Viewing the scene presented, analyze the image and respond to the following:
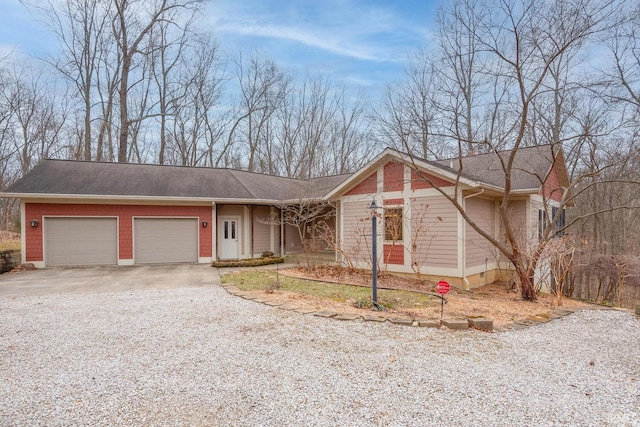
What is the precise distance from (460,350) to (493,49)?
6.15 metres

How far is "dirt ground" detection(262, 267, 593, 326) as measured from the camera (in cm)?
601

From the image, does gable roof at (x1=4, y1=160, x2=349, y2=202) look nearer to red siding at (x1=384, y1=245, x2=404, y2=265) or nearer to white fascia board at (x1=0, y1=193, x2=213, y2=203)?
white fascia board at (x1=0, y1=193, x2=213, y2=203)

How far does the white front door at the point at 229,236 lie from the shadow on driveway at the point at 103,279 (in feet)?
5.70

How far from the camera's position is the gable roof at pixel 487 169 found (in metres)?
9.17

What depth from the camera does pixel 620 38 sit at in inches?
385

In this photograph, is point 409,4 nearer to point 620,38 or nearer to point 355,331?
point 620,38

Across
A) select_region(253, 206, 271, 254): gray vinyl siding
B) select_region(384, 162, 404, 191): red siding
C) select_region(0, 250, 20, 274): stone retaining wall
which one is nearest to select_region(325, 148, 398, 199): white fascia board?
select_region(384, 162, 404, 191): red siding

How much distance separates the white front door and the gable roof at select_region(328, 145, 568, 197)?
471 centimetres

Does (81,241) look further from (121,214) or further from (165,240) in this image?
(165,240)

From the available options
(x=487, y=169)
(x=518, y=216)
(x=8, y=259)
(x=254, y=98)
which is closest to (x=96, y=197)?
(x=8, y=259)

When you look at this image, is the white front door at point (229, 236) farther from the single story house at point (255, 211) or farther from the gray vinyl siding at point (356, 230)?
the gray vinyl siding at point (356, 230)

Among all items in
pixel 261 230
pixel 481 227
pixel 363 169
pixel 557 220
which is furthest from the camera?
pixel 261 230

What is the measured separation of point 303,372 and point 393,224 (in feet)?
23.7

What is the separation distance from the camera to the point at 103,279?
9.62m
